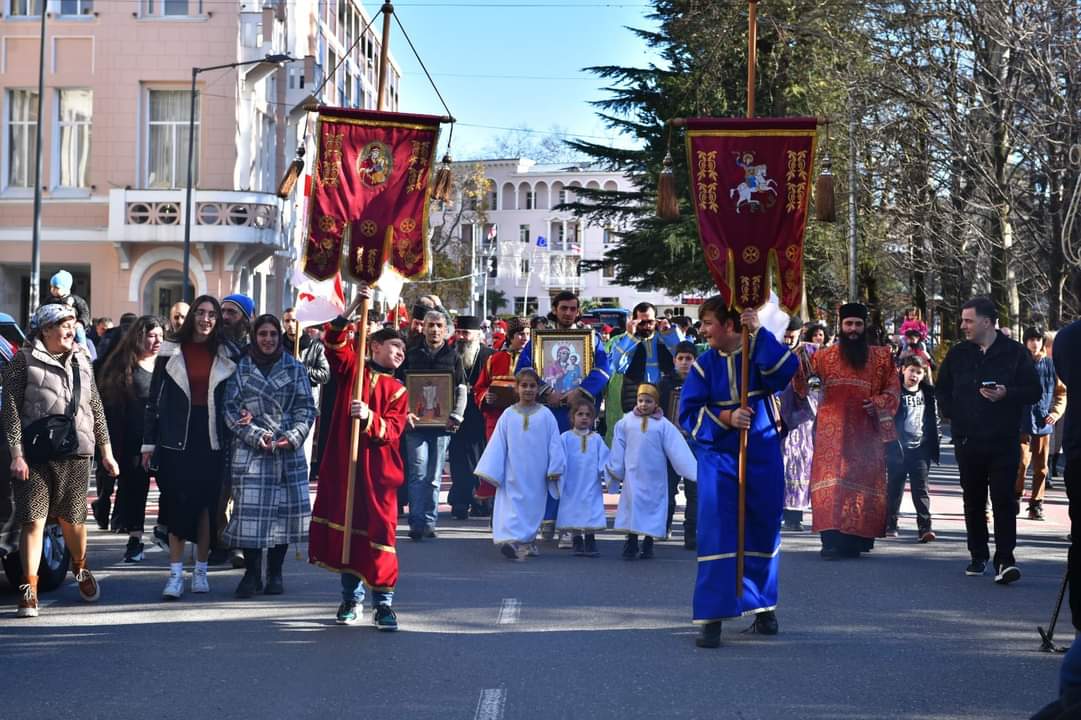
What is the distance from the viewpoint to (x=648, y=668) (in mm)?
8266

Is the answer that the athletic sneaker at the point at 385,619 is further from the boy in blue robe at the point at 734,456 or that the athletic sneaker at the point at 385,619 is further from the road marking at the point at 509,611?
the boy in blue robe at the point at 734,456

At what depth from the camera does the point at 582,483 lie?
13.6 meters

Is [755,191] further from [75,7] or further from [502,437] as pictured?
[75,7]

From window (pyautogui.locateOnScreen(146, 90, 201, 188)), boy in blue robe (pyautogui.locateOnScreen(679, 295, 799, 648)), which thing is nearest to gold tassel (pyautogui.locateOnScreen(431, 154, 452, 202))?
boy in blue robe (pyautogui.locateOnScreen(679, 295, 799, 648))

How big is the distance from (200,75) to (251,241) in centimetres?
411

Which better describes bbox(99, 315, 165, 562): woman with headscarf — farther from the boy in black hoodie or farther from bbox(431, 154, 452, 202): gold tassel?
the boy in black hoodie

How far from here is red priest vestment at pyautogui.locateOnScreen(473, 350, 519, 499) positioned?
616 inches

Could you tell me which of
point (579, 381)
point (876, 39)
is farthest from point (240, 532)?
point (876, 39)

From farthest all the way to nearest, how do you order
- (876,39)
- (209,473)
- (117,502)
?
1. (876,39)
2. (117,502)
3. (209,473)

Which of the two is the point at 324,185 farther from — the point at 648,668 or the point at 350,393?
the point at 648,668

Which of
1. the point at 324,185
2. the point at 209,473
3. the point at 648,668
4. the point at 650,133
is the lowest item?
the point at 648,668

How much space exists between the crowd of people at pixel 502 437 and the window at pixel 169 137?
22402 millimetres

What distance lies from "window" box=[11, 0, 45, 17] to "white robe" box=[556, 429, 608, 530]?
93.0ft

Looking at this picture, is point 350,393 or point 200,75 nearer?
point 350,393
